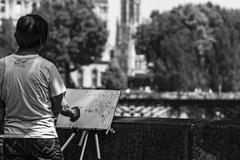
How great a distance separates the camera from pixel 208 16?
10106 cm

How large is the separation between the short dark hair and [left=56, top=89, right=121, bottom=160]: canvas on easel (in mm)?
2640

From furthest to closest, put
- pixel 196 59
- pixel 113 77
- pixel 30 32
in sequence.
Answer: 1. pixel 113 77
2. pixel 196 59
3. pixel 30 32

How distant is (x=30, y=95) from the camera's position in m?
6.35

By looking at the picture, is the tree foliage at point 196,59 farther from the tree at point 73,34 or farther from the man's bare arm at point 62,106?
Result: the man's bare arm at point 62,106

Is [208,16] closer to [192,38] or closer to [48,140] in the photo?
[192,38]

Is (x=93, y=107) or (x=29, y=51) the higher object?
(x=29, y=51)

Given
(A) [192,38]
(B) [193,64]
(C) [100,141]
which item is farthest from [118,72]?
(C) [100,141]

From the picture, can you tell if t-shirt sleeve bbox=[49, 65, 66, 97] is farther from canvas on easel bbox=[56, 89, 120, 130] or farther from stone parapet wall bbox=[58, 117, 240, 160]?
stone parapet wall bbox=[58, 117, 240, 160]

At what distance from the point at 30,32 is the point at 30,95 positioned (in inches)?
19.8

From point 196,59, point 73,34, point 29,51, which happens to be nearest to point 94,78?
point 73,34

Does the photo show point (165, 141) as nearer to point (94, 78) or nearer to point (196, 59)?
point (196, 59)

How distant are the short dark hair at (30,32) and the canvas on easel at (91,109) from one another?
264 centimetres

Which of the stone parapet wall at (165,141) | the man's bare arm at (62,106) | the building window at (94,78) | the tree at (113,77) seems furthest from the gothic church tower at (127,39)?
the man's bare arm at (62,106)

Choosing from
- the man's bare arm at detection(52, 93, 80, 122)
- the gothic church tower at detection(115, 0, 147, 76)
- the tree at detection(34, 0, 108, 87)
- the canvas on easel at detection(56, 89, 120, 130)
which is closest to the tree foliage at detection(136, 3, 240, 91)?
the tree at detection(34, 0, 108, 87)
